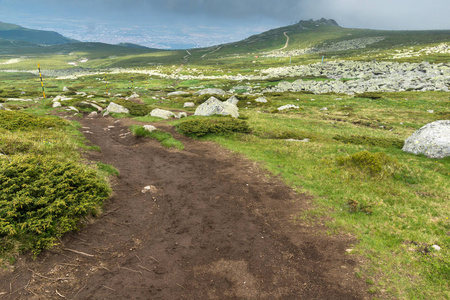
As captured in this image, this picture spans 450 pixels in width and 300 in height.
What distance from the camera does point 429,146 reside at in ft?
59.0

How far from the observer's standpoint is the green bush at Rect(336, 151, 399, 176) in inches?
579

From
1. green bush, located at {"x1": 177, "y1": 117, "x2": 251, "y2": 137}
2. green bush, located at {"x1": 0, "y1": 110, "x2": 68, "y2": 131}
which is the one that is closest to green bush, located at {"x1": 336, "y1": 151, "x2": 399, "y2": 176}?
green bush, located at {"x1": 177, "y1": 117, "x2": 251, "y2": 137}

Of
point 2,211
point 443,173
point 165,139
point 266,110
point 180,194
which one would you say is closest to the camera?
point 2,211

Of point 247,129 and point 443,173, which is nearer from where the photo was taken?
point 443,173

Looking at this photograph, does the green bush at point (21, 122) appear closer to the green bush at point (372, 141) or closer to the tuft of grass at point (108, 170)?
the tuft of grass at point (108, 170)

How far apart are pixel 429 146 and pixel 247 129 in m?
15.7

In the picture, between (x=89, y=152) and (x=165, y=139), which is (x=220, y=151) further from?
(x=89, y=152)

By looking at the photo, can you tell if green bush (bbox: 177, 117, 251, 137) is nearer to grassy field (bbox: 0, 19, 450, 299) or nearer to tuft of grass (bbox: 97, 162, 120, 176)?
grassy field (bbox: 0, 19, 450, 299)

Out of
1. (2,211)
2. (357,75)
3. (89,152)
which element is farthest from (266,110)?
(357,75)

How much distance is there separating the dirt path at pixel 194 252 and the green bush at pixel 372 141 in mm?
12284

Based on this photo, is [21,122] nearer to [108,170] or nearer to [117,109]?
[108,170]

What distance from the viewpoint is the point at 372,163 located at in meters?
15.0

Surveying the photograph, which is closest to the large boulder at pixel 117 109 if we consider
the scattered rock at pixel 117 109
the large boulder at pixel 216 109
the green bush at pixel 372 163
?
the scattered rock at pixel 117 109

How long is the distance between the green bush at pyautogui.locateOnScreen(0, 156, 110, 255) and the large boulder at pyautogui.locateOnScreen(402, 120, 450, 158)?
78.0 ft
